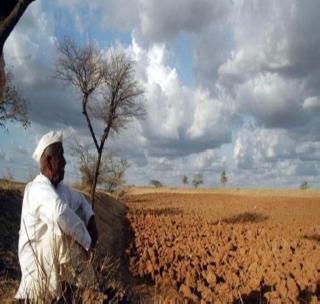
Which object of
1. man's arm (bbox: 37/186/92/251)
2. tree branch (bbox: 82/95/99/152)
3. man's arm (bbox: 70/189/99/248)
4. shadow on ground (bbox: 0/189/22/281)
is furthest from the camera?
tree branch (bbox: 82/95/99/152)

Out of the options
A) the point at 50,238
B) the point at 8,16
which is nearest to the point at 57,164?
the point at 50,238

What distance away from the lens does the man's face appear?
425cm

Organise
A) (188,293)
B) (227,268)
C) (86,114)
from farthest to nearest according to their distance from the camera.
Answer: (86,114), (227,268), (188,293)

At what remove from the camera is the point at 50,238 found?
4.07 metres

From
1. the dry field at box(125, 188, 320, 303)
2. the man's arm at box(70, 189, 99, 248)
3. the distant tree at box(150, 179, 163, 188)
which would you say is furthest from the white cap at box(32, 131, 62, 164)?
the distant tree at box(150, 179, 163, 188)

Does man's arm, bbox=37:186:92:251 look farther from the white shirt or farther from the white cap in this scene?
the white cap

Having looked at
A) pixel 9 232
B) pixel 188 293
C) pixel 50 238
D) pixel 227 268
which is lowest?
pixel 188 293

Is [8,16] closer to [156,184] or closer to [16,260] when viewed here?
[16,260]

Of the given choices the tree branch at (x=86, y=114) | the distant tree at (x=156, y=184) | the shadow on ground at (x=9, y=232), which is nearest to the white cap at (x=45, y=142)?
the shadow on ground at (x=9, y=232)

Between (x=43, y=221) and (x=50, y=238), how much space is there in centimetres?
12

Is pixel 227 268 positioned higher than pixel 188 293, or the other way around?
pixel 227 268

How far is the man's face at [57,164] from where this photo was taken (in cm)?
425

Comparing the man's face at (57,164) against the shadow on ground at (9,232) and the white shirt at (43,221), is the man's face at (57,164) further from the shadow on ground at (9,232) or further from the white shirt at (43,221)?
the shadow on ground at (9,232)

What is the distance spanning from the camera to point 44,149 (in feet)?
14.1
